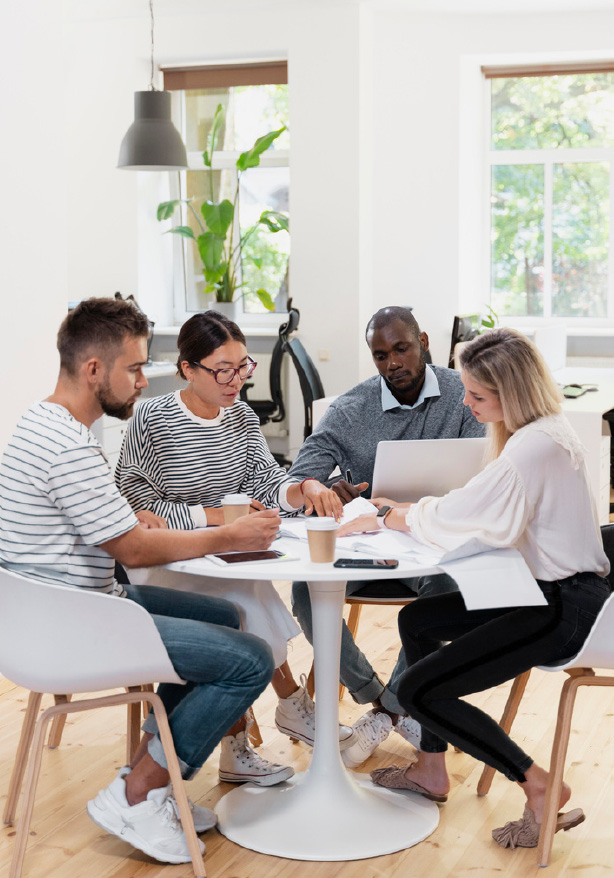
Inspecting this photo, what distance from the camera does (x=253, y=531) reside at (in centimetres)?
208

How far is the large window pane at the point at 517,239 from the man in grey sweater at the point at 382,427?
492 centimetres

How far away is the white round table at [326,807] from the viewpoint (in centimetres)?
216

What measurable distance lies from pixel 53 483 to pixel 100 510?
0.10 m

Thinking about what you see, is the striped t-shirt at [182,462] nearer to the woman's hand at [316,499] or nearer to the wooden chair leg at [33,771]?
the woman's hand at [316,499]

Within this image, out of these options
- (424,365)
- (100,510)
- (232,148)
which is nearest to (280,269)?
(232,148)

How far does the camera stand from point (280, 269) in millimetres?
7160

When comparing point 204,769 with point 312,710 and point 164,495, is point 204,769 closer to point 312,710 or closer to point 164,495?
point 312,710

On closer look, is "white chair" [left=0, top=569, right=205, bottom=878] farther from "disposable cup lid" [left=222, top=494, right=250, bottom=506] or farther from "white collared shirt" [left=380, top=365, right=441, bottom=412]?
"white collared shirt" [left=380, top=365, right=441, bottom=412]

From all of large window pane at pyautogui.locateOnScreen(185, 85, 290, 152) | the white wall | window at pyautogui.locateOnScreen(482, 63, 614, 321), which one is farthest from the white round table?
window at pyautogui.locateOnScreen(482, 63, 614, 321)

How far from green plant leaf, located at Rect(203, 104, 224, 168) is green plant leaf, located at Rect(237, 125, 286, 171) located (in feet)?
1.06

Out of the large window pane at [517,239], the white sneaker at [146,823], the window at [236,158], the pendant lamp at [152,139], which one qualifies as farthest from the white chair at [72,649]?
the large window pane at [517,239]

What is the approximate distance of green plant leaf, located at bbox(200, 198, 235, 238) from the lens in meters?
6.71

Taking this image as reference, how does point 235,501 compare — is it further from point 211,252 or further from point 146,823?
point 211,252

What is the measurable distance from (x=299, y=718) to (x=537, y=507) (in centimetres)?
93
